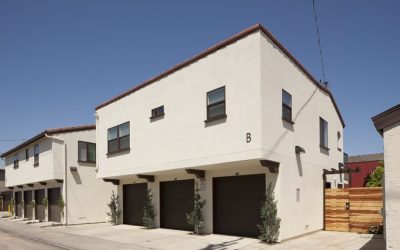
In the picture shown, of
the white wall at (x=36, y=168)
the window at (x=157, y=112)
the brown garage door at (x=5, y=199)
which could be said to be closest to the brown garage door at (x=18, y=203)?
the white wall at (x=36, y=168)

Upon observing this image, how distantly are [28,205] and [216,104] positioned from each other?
23869 mm

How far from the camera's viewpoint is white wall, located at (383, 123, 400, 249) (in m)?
7.11

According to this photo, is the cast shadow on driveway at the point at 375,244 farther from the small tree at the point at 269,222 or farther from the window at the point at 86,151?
the window at the point at 86,151

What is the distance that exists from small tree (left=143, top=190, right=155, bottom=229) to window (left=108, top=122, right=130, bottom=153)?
8.89ft

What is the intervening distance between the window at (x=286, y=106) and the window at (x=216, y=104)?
2.23 metres

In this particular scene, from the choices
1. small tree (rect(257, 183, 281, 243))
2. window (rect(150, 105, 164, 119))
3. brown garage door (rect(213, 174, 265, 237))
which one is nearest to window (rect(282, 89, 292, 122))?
brown garage door (rect(213, 174, 265, 237))

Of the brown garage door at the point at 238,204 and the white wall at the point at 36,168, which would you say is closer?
the brown garage door at the point at 238,204

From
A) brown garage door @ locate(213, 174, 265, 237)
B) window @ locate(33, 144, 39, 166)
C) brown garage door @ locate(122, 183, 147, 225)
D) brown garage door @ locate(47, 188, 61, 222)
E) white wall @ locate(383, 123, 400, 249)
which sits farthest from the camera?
window @ locate(33, 144, 39, 166)

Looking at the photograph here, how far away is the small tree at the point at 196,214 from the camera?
14750 mm

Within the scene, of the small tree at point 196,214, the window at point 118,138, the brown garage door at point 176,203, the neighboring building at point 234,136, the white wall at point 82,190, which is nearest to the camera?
the neighboring building at point 234,136

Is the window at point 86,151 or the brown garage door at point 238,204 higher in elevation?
the window at point 86,151

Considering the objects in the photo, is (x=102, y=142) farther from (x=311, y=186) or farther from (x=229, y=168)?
(x=311, y=186)

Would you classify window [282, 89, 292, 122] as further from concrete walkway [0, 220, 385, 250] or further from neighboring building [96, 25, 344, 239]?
concrete walkway [0, 220, 385, 250]

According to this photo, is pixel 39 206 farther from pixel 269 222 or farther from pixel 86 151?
pixel 269 222
